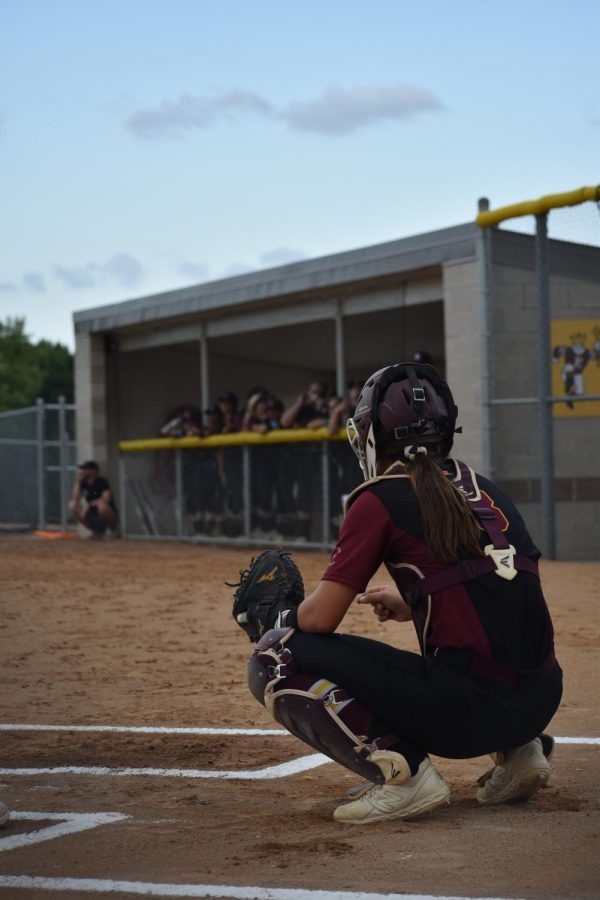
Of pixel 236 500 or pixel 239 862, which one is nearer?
pixel 239 862

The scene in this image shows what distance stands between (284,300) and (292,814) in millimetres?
15069

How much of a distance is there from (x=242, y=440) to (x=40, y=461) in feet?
23.1

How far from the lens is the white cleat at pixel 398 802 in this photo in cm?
425

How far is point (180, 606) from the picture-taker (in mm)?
11531

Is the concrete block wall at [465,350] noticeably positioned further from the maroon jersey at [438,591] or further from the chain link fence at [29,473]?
the chain link fence at [29,473]

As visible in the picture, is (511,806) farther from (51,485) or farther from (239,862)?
(51,485)

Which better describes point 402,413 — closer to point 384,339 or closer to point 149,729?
point 149,729

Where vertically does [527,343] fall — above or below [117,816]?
above

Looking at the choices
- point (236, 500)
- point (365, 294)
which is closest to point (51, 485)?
point (236, 500)

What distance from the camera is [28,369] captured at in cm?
6906

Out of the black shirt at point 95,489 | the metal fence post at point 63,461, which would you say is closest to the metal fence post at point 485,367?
the black shirt at point 95,489

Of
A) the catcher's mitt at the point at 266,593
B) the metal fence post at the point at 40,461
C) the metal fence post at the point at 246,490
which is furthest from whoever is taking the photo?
the metal fence post at the point at 40,461

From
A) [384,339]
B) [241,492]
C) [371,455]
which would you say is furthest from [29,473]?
[371,455]

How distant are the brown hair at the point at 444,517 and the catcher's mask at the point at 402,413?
175mm
